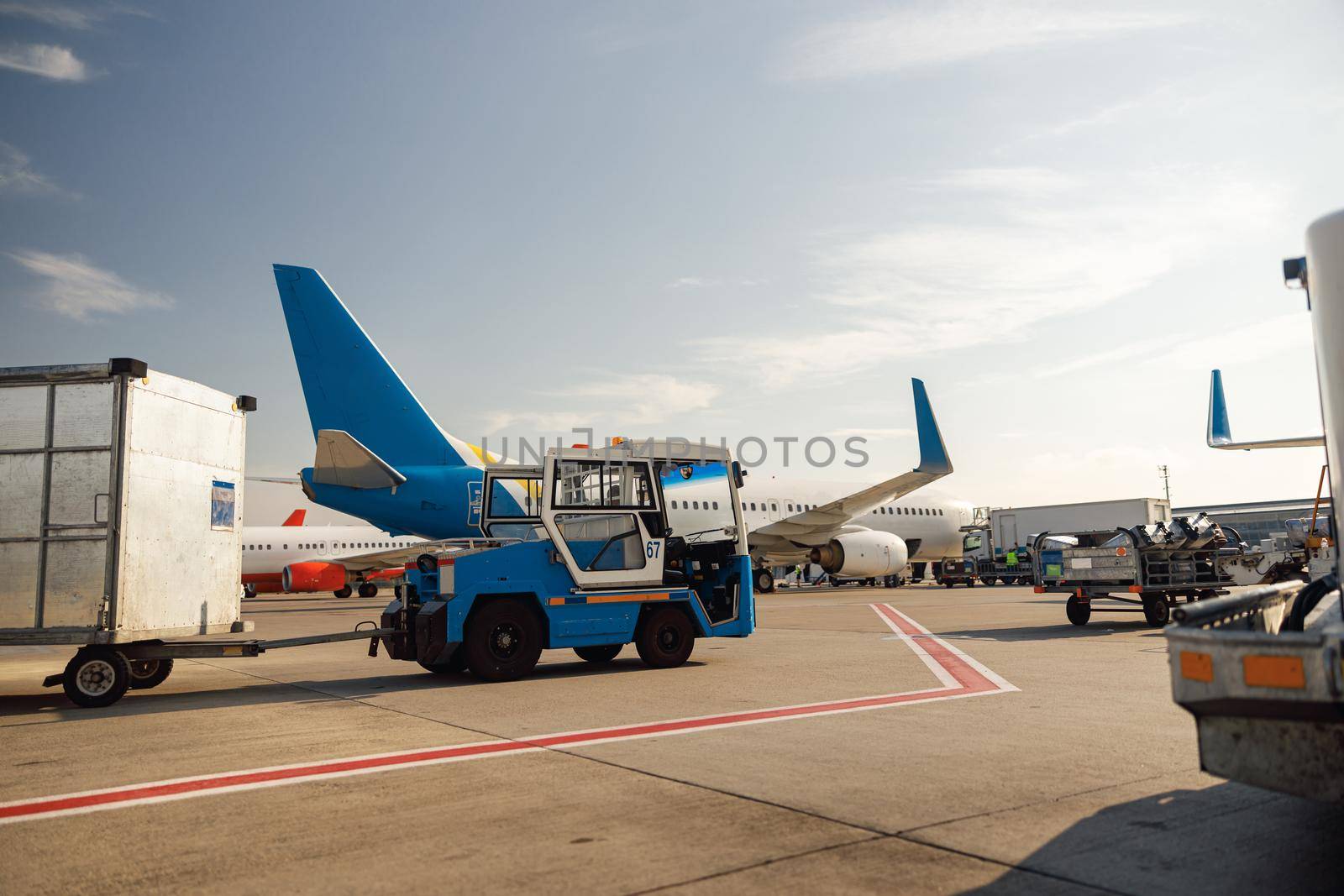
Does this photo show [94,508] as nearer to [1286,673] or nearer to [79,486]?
[79,486]

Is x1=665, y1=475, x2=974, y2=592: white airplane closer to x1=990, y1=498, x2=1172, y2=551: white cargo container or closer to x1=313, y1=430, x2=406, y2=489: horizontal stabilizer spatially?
x1=990, y1=498, x2=1172, y2=551: white cargo container

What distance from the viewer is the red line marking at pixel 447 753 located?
5.08 metres

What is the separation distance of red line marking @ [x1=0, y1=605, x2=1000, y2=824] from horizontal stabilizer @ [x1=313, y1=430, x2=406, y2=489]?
15.4 metres

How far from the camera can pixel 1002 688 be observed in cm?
848

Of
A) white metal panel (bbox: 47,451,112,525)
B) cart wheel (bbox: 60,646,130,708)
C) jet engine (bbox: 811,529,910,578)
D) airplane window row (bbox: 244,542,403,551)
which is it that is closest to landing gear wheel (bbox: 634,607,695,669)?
cart wheel (bbox: 60,646,130,708)

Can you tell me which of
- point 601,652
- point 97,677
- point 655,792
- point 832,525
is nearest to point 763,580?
point 832,525

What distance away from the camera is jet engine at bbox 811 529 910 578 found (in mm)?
32188

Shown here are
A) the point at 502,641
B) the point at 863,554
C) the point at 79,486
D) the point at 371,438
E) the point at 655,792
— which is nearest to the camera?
the point at 655,792

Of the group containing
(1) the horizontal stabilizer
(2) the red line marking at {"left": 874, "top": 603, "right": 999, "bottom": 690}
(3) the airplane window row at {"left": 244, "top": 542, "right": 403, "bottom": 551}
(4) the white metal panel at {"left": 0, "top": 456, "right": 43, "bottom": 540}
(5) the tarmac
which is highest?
(1) the horizontal stabilizer

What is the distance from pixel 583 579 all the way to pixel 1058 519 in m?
38.6

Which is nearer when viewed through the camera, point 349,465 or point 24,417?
point 24,417

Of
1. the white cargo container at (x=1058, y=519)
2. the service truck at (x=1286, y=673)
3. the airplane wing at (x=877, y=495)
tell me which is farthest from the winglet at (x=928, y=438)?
the service truck at (x=1286, y=673)

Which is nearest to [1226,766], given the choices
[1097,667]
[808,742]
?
[808,742]

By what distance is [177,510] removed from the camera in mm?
9125
